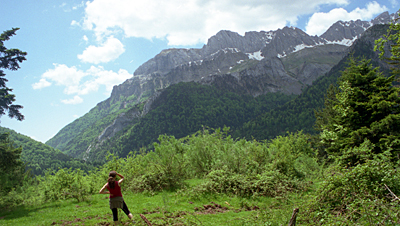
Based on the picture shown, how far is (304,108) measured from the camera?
127688mm

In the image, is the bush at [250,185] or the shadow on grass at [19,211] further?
the bush at [250,185]

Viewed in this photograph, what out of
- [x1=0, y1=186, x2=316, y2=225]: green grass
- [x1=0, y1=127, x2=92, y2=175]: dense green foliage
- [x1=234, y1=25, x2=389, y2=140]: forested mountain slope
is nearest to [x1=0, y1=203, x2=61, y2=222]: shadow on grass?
[x1=0, y1=186, x2=316, y2=225]: green grass

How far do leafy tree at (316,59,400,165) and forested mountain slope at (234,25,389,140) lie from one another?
10700 cm

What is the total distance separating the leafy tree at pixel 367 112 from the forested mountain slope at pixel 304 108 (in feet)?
351

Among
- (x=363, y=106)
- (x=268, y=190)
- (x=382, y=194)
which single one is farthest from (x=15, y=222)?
(x=363, y=106)

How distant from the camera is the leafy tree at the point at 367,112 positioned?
1373 centimetres

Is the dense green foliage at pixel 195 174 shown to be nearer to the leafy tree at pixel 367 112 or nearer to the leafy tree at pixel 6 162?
the leafy tree at pixel 6 162

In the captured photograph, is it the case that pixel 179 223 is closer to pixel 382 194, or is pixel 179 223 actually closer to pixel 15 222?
pixel 382 194

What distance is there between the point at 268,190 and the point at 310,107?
127416mm

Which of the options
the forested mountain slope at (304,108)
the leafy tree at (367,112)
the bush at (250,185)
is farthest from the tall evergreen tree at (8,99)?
the forested mountain slope at (304,108)

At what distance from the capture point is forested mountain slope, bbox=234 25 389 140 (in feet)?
396

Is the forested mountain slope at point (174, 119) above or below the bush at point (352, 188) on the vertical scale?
above

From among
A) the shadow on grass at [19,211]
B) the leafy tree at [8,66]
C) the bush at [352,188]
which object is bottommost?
the shadow on grass at [19,211]

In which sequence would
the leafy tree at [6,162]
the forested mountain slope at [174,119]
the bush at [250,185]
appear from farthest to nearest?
1. the forested mountain slope at [174,119]
2. the leafy tree at [6,162]
3. the bush at [250,185]
